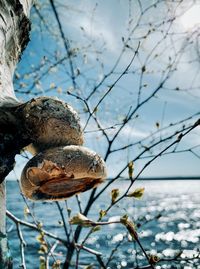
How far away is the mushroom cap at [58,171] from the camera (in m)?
1.02

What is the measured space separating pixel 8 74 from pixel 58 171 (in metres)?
0.39

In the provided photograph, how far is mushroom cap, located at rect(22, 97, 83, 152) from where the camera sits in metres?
1.03

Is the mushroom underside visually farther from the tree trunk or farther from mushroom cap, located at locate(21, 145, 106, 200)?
the tree trunk

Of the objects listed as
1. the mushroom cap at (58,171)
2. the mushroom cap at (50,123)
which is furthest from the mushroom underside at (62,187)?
the mushroom cap at (50,123)

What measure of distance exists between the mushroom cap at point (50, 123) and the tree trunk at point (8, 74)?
6 cm

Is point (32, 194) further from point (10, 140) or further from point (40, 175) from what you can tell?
point (10, 140)

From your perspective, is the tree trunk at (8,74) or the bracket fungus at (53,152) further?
the bracket fungus at (53,152)

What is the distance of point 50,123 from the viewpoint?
3.51 feet

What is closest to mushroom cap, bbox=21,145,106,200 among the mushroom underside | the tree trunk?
the mushroom underside

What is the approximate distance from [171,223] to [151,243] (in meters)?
14.4

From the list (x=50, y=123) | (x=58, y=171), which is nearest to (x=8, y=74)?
(x=50, y=123)

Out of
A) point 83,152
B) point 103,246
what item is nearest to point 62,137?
point 83,152

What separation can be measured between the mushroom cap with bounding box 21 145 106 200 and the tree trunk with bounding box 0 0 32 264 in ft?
0.36

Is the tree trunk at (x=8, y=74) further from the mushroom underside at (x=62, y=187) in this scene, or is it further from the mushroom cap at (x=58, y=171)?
the mushroom underside at (x=62, y=187)
